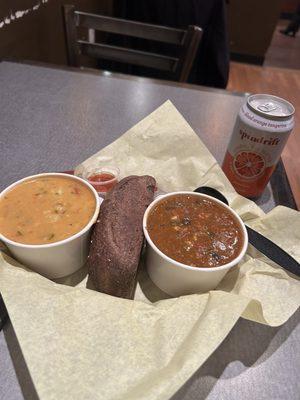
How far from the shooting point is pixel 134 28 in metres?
1.75

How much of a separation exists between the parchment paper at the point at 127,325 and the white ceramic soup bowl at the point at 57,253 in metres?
0.03

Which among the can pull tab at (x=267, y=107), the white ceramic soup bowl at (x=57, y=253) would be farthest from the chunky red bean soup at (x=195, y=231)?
the can pull tab at (x=267, y=107)

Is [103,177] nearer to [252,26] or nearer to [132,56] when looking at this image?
[132,56]

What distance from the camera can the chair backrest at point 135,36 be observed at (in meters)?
1.72

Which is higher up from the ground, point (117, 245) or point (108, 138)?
point (117, 245)

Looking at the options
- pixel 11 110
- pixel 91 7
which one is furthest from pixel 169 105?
pixel 91 7

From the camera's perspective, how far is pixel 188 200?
2.74 feet

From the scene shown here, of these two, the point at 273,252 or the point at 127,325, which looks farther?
the point at 273,252

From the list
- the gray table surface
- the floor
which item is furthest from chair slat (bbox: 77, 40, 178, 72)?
the floor

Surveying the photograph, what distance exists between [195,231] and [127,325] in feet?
0.84

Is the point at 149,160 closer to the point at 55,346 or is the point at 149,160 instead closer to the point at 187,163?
the point at 187,163

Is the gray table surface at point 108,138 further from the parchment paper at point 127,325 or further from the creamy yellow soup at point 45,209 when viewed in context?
the creamy yellow soup at point 45,209

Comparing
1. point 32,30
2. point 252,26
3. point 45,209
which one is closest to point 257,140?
point 45,209

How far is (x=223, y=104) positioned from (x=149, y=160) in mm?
639
